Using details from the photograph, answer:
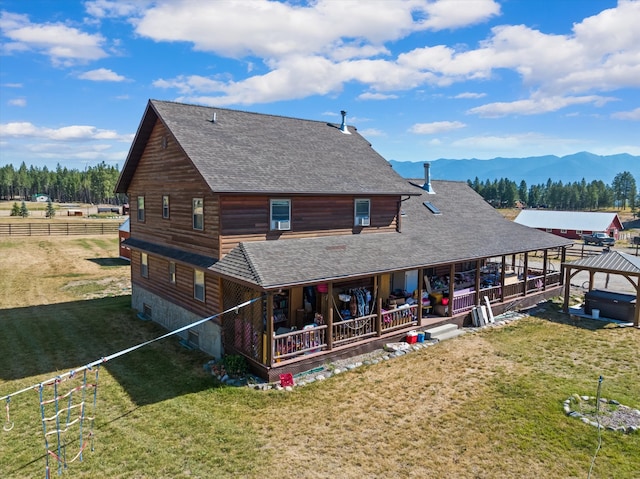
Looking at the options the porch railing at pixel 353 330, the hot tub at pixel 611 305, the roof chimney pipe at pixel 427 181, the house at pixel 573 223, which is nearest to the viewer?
the porch railing at pixel 353 330

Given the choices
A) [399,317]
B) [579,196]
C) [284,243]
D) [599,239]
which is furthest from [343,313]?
[579,196]

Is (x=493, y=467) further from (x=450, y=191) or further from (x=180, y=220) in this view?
(x=450, y=191)

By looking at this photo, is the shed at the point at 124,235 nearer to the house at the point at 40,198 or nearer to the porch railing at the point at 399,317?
the porch railing at the point at 399,317

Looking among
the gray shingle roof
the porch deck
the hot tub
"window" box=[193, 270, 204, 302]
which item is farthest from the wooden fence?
the hot tub

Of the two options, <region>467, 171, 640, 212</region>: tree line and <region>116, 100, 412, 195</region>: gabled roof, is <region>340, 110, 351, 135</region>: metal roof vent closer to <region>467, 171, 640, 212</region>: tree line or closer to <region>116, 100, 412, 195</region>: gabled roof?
<region>116, 100, 412, 195</region>: gabled roof

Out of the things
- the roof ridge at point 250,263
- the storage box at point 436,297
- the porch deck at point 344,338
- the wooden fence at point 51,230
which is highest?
the roof ridge at point 250,263

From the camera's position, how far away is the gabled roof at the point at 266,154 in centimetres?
1513

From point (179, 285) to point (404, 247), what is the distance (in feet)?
29.9

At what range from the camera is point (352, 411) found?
11.3 meters

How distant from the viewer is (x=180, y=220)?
56.1 feet

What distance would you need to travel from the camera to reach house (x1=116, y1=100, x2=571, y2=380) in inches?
555

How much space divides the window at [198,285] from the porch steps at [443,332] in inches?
338

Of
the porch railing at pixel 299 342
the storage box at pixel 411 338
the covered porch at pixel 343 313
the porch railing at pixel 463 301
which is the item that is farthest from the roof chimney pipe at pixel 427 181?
the porch railing at pixel 299 342

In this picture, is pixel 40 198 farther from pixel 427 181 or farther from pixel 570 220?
pixel 427 181
